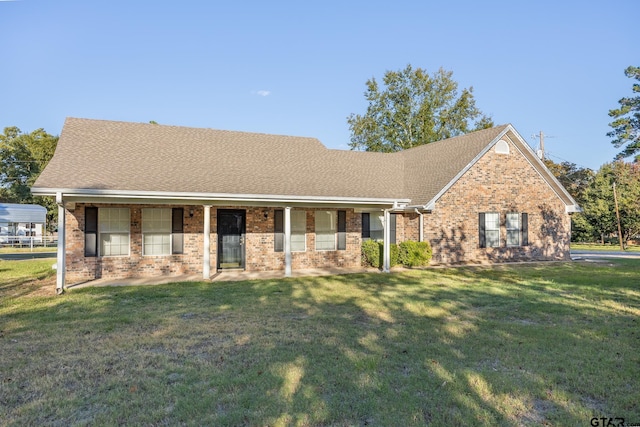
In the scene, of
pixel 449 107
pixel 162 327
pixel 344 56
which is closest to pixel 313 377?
pixel 162 327

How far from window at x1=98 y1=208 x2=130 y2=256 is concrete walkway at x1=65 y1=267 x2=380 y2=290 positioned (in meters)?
0.90

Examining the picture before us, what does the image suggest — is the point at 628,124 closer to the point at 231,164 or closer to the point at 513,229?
the point at 513,229

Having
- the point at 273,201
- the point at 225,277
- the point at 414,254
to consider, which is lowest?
the point at 225,277

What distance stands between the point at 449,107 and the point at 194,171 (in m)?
27.4

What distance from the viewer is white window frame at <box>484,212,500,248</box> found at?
15633 millimetres

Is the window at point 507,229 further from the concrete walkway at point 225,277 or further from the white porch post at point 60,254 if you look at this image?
the white porch post at point 60,254

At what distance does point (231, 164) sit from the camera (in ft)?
42.9

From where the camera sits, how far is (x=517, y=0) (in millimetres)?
14461

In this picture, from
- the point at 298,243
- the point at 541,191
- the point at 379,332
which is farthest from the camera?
Answer: the point at 541,191

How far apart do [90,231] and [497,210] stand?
1423cm

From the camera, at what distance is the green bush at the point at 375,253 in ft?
45.8

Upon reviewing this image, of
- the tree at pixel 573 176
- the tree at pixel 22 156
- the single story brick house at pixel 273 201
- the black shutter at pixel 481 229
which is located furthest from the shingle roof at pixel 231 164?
the tree at pixel 22 156

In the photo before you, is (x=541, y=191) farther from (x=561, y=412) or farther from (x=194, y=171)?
(x=561, y=412)

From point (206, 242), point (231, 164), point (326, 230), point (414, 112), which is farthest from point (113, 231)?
point (414, 112)
